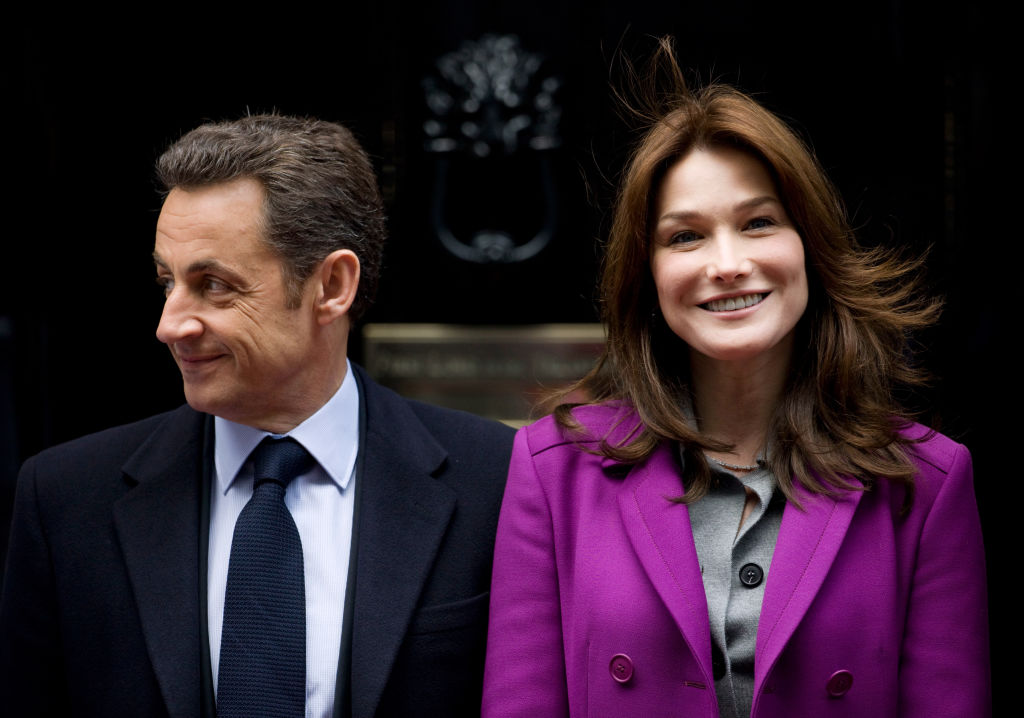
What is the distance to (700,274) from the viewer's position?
205 cm

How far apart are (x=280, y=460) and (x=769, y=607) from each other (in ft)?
3.27

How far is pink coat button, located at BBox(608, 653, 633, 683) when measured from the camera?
1.98m

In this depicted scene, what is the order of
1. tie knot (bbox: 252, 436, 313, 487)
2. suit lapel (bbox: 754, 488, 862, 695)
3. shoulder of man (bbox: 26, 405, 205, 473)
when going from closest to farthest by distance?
suit lapel (bbox: 754, 488, 862, 695) → tie knot (bbox: 252, 436, 313, 487) → shoulder of man (bbox: 26, 405, 205, 473)

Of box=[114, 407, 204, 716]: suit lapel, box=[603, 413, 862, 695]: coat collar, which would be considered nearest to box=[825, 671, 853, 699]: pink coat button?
box=[603, 413, 862, 695]: coat collar

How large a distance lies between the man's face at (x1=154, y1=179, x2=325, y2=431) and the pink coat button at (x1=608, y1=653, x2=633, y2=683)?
871 millimetres

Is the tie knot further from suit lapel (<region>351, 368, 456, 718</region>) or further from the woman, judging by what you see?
the woman

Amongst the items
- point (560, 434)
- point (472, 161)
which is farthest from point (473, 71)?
point (560, 434)

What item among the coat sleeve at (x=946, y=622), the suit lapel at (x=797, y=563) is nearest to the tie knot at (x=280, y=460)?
the suit lapel at (x=797, y=563)

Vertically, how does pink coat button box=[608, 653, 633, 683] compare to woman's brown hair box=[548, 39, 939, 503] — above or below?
below

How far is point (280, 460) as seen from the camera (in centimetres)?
227

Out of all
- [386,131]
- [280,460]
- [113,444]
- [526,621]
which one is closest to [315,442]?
[280,460]

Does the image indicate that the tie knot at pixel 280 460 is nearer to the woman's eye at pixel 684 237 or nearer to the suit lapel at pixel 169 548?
the suit lapel at pixel 169 548

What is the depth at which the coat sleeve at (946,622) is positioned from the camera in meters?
1.98

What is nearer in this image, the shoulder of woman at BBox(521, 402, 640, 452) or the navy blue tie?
the navy blue tie
